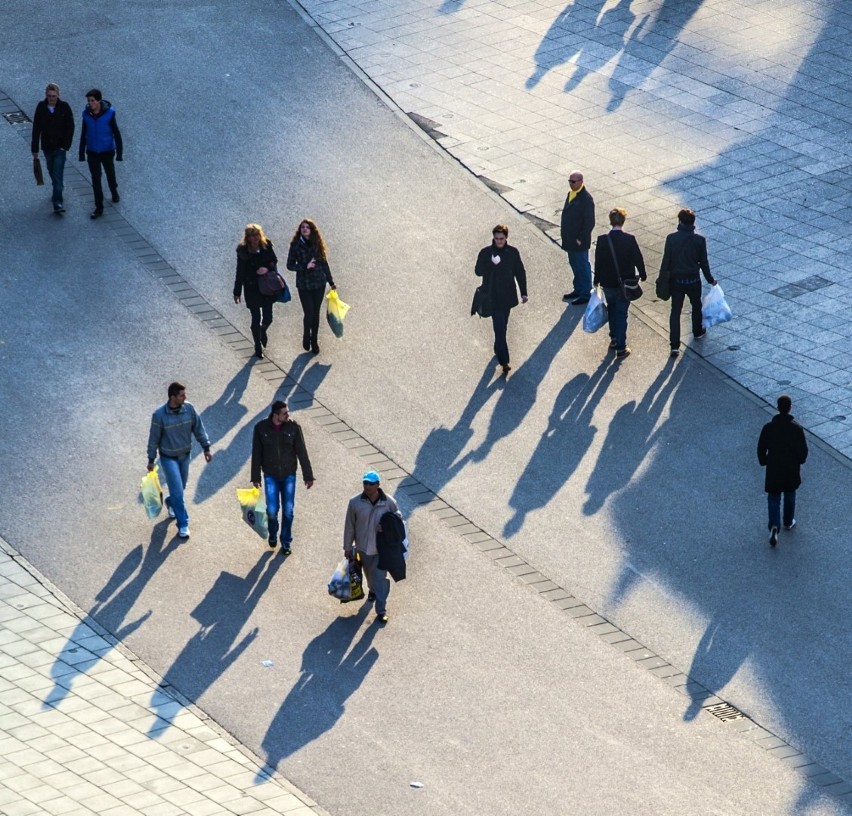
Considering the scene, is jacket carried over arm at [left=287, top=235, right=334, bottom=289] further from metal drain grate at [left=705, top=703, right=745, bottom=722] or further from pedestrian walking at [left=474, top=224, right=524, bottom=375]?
metal drain grate at [left=705, top=703, right=745, bottom=722]

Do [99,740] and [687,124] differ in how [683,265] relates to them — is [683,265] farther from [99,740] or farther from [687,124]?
[99,740]

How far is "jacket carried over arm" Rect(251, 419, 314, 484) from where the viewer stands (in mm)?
14570

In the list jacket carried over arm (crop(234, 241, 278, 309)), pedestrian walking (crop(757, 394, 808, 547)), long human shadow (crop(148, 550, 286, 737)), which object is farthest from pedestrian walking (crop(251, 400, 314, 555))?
pedestrian walking (crop(757, 394, 808, 547))

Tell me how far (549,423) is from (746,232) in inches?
193

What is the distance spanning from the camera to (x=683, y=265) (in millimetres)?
17984

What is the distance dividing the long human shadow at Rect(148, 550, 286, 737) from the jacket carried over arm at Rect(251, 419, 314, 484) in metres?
0.85

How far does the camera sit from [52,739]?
12852mm

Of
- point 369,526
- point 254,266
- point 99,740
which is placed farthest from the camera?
point 254,266

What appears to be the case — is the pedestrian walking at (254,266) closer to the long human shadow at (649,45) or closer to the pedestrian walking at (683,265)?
the pedestrian walking at (683,265)

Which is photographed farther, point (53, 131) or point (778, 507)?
point (53, 131)

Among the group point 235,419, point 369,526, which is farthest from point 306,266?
point 369,526

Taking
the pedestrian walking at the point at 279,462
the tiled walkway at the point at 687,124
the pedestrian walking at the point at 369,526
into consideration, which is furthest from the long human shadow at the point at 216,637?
the tiled walkway at the point at 687,124

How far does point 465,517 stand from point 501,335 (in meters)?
2.66

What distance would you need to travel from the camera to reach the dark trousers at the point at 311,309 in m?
17.7
